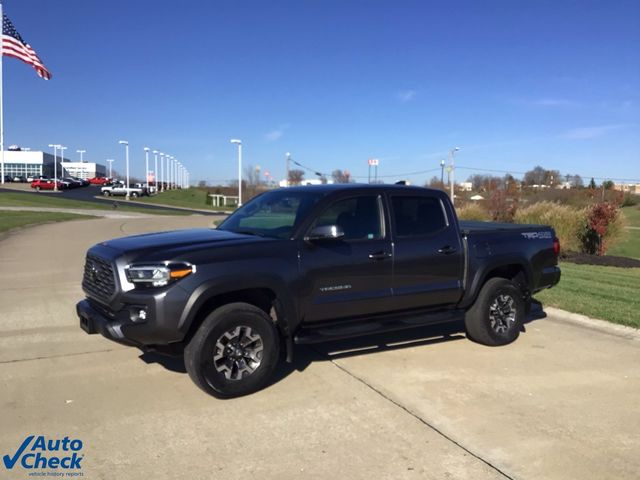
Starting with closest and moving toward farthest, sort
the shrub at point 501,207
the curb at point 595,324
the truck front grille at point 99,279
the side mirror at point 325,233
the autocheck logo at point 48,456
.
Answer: the autocheck logo at point 48,456
the truck front grille at point 99,279
the side mirror at point 325,233
the curb at point 595,324
the shrub at point 501,207

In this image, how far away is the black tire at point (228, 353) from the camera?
456cm

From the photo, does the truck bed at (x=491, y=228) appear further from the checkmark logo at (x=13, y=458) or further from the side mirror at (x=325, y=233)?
the checkmark logo at (x=13, y=458)

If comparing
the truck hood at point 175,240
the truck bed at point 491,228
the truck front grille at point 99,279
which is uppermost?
the truck bed at point 491,228

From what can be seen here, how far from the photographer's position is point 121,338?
4.55m

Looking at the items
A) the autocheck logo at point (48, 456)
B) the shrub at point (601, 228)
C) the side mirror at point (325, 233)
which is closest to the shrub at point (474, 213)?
the shrub at point (601, 228)

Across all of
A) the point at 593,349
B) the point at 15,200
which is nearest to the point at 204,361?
the point at 593,349

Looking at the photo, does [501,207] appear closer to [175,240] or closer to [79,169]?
[175,240]

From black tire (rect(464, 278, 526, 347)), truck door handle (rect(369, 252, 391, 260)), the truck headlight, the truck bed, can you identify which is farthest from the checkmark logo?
the truck bed

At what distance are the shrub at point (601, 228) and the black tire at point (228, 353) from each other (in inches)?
642

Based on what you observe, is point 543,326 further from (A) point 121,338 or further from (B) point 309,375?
(A) point 121,338

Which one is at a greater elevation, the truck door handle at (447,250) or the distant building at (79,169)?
the distant building at (79,169)

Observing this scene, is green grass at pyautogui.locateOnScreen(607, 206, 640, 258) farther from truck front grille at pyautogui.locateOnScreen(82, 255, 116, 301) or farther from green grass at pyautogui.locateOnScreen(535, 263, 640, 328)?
truck front grille at pyautogui.locateOnScreen(82, 255, 116, 301)

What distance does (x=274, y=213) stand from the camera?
582 centimetres

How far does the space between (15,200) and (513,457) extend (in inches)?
1832
